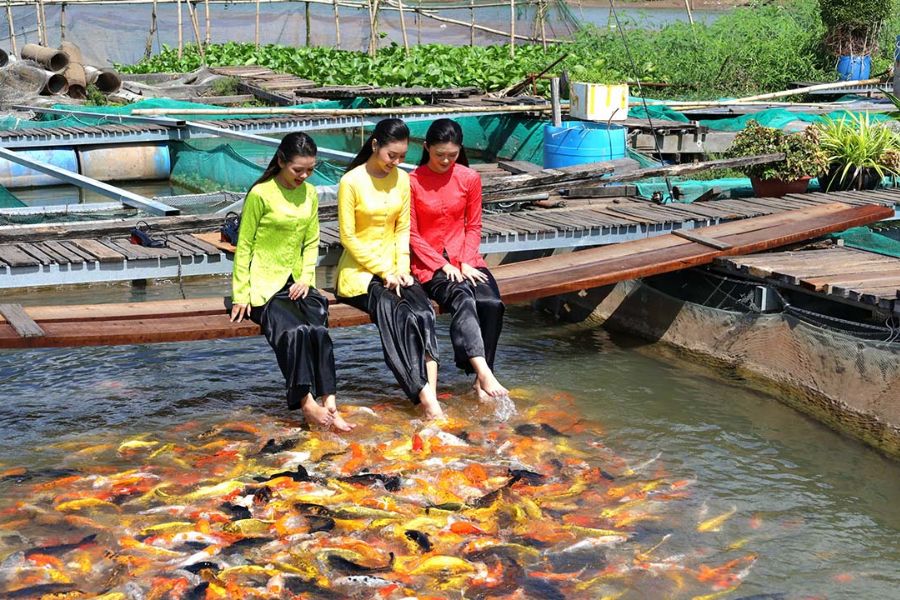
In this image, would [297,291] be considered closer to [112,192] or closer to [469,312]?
[469,312]

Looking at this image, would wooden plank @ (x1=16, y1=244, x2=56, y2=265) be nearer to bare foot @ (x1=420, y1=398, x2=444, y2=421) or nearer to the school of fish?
the school of fish

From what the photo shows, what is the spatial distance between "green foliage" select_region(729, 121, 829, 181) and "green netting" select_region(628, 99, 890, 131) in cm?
258

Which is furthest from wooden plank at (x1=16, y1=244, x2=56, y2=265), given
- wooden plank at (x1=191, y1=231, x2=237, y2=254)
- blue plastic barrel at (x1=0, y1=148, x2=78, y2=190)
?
blue plastic barrel at (x1=0, y1=148, x2=78, y2=190)

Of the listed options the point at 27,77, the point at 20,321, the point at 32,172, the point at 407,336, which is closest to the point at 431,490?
the point at 407,336

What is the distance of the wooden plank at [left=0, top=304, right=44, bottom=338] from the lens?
261 inches

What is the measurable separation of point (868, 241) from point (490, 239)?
347 centimetres

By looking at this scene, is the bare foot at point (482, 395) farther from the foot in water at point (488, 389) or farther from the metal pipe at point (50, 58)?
the metal pipe at point (50, 58)

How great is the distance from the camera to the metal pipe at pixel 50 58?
63.3 ft

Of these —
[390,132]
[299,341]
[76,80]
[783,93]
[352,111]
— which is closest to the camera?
[299,341]

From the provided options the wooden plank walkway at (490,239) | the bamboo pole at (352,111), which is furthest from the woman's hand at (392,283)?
the bamboo pole at (352,111)

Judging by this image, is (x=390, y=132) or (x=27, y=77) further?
(x=27, y=77)

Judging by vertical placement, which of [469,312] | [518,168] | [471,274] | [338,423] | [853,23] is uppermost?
[853,23]

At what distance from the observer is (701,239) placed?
9.24m

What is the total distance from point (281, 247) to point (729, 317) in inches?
151
